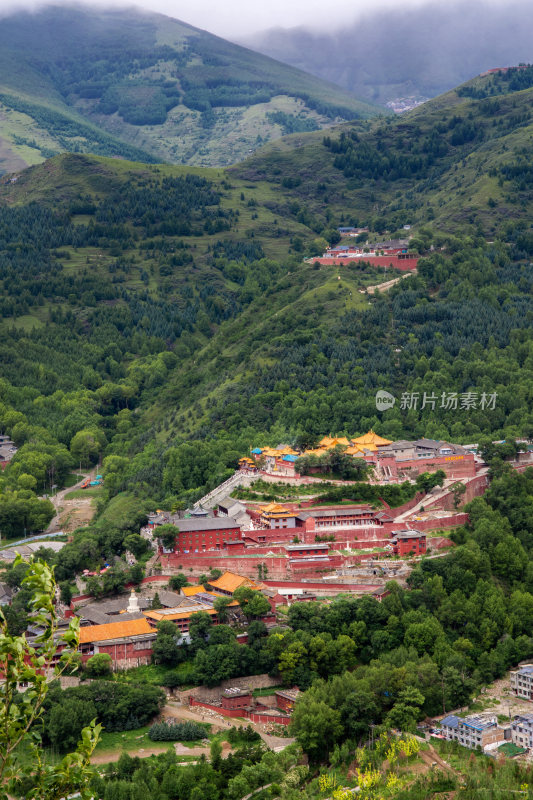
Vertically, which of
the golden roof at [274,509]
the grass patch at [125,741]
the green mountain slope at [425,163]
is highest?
the green mountain slope at [425,163]

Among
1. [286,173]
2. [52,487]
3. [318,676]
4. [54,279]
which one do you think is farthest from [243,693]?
[286,173]

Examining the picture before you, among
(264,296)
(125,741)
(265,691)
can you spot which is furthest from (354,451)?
(264,296)

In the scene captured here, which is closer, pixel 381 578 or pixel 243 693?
pixel 243 693

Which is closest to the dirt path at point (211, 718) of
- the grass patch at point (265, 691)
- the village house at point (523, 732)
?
the grass patch at point (265, 691)

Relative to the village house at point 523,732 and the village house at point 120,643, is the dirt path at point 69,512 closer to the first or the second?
the village house at point 120,643

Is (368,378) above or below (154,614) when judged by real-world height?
above

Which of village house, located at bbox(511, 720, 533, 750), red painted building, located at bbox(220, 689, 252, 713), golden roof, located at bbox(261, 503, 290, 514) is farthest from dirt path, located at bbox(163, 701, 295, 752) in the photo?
golden roof, located at bbox(261, 503, 290, 514)

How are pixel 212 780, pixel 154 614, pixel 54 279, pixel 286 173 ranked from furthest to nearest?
pixel 286 173, pixel 54 279, pixel 154 614, pixel 212 780

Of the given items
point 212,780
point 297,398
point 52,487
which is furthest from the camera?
point 52,487

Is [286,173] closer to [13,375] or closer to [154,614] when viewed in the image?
[13,375]

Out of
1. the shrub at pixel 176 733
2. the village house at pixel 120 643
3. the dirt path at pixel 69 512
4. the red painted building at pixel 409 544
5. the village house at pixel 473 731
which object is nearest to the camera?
the village house at pixel 473 731
